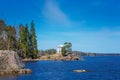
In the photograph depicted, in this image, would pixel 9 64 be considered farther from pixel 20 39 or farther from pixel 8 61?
pixel 20 39

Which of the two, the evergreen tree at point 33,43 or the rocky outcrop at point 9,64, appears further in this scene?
the evergreen tree at point 33,43

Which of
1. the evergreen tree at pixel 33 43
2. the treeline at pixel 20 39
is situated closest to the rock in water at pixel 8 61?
the treeline at pixel 20 39

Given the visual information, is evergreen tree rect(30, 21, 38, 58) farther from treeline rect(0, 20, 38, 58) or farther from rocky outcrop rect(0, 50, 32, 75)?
rocky outcrop rect(0, 50, 32, 75)

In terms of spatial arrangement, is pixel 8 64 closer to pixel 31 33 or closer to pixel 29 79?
pixel 29 79

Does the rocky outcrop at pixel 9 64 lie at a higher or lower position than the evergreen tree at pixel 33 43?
lower

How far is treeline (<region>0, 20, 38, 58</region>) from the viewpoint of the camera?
171700mm

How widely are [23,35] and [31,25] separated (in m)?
19.8

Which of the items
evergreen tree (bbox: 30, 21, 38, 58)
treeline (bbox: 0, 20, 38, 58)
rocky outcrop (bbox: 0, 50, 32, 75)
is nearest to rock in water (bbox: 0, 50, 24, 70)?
rocky outcrop (bbox: 0, 50, 32, 75)

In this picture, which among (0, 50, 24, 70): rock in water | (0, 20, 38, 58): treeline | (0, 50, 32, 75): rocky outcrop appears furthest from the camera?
(0, 20, 38, 58): treeline

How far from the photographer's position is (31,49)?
18475 cm

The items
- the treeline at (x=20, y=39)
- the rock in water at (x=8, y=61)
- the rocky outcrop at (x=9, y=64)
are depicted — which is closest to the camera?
the rocky outcrop at (x=9, y=64)

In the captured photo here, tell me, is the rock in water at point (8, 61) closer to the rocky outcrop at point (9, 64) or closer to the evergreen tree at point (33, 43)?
the rocky outcrop at point (9, 64)

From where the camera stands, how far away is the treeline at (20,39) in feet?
563

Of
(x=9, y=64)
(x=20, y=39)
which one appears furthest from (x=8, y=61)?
(x=20, y=39)
